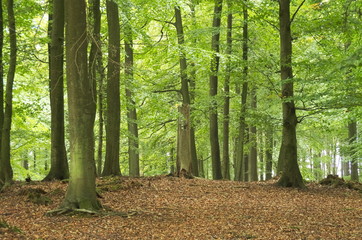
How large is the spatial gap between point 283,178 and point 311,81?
13.1 ft

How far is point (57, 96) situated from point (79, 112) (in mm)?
4882

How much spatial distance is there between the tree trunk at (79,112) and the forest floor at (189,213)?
0.50 metres

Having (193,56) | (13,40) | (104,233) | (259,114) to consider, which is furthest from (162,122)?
(104,233)

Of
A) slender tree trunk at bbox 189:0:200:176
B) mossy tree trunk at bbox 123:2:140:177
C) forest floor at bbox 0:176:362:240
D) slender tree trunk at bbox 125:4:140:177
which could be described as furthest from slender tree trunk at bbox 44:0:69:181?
slender tree trunk at bbox 189:0:200:176

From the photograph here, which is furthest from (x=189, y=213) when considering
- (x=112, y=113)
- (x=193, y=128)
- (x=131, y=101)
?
(x=131, y=101)

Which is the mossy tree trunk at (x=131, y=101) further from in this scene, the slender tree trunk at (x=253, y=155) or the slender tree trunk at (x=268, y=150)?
the slender tree trunk at (x=268, y=150)

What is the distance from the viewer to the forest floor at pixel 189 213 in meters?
6.34

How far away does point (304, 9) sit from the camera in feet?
52.5

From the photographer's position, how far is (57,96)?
1191 centimetres

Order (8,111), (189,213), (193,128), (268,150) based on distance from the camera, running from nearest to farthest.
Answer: (189,213), (8,111), (193,128), (268,150)

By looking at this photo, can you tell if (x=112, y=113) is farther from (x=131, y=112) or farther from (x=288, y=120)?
(x=131, y=112)

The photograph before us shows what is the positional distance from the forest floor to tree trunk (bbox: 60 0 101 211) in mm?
499

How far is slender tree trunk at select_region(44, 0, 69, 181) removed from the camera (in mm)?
11750

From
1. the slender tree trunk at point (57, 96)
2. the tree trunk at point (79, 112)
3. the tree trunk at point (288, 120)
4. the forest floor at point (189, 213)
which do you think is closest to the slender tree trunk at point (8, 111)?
the forest floor at point (189, 213)
